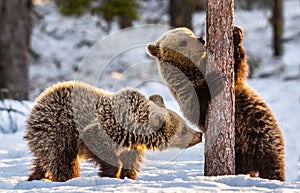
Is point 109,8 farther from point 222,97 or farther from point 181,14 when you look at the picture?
point 222,97

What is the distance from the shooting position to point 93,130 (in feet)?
17.7

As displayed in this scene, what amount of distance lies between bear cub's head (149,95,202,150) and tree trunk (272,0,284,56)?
49.4 feet

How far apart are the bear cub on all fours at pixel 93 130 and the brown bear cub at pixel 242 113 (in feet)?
0.99

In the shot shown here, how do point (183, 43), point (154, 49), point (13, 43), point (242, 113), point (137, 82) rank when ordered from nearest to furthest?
1. point (242, 113)
2. point (183, 43)
3. point (154, 49)
4. point (13, 43)
5. point (137, 82)

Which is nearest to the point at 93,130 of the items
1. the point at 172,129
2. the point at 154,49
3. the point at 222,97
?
the point at 172,129

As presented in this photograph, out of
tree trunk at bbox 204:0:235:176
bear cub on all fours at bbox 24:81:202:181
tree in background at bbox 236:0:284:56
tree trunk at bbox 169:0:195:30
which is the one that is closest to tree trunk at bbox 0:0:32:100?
tree trunk at bbox 169:0:195:30

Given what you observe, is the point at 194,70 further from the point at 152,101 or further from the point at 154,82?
the point at 154,82

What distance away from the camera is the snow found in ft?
15.9

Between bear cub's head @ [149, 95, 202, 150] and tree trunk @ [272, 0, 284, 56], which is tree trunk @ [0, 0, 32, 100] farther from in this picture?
tree trunk @ [272, 0, 284, 56]

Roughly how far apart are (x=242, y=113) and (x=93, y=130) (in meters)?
1.55

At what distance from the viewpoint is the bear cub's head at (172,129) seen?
18.5 ft

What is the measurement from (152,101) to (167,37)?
2.79ft

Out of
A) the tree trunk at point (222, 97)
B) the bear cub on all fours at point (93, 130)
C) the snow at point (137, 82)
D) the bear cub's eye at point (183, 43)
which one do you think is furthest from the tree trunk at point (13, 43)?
the tree trunk at point (222, 97)

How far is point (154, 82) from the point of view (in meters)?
17.0
